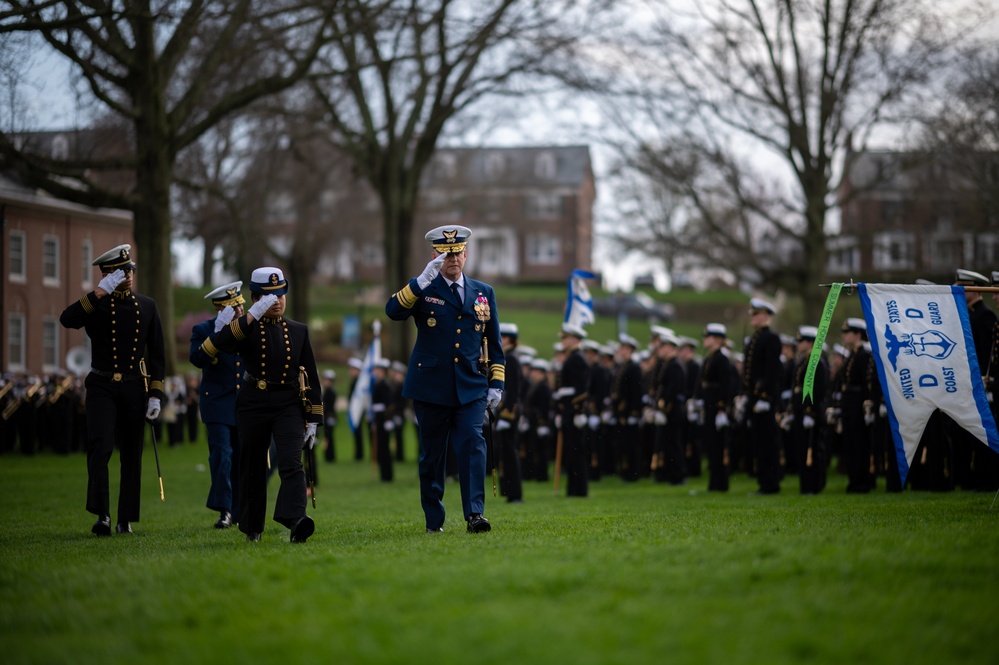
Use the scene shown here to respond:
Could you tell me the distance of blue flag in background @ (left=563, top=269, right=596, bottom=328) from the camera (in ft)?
63.9

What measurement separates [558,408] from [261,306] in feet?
30.4

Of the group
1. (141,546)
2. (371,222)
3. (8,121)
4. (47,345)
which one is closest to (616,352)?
(8,121)

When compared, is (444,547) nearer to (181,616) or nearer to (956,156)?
(181,616)

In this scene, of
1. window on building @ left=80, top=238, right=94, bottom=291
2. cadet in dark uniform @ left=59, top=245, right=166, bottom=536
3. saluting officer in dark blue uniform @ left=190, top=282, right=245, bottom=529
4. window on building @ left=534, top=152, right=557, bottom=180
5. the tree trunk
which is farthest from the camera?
window on building @ left=534, top=152, right=557, bottom=180

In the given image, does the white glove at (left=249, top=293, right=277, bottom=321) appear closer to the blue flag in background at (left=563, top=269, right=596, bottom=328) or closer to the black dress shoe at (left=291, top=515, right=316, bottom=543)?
the black dress shoe at (left=291, top=515, right=316, bottom=543)

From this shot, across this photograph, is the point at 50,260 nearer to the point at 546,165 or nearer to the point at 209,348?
the point at 209,348

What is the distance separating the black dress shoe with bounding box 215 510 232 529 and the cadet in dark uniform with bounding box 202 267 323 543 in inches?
84.3

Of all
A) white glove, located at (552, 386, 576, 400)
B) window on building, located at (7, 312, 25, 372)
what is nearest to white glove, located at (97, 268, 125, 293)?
white glove, located at (552, 386, 576, 400)

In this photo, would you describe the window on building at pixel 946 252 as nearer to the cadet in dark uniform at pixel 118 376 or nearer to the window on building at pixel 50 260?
the cadet in dark uniform at pixel 118 376

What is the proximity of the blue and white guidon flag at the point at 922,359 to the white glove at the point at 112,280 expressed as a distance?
6825 millimetres

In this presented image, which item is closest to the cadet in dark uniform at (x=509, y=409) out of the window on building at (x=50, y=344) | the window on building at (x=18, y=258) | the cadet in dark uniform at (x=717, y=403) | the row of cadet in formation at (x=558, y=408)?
the row of cadet in formation at (x=558, y=408)

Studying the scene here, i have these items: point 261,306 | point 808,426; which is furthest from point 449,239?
point 808,426

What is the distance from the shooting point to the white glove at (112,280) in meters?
11.0

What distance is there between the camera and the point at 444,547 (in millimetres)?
8266
